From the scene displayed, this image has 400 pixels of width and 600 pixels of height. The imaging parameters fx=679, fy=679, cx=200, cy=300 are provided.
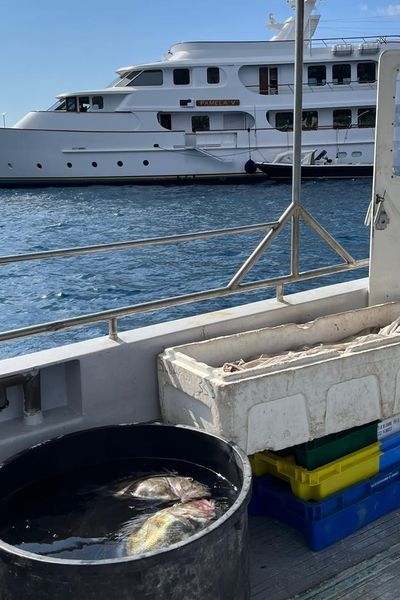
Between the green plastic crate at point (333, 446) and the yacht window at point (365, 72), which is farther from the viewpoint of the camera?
the yacht window at point (365, 72)

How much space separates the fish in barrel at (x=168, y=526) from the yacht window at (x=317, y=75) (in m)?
35.3

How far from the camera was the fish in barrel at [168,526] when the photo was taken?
7.38ft

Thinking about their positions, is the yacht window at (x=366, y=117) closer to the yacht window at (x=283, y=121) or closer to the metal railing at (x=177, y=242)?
the yacht window at (x=283, y=121)

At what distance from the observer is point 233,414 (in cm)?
269

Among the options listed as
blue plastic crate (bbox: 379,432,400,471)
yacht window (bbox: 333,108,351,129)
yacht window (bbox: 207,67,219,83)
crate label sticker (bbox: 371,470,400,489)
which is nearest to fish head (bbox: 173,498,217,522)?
crate label sticker (bbox: 371,470,400,489)

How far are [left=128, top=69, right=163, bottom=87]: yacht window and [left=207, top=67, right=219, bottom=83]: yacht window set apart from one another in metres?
2.46

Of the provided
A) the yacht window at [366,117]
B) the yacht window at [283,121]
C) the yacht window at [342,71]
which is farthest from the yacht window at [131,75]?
the yacht window at [366,117]

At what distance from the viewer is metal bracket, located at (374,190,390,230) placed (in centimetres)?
386

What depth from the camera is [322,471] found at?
9.74ft

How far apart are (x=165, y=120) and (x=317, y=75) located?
8.26 metres

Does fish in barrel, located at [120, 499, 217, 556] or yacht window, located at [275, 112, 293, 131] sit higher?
fish in barrel, located at [120, 499, 217, 556]

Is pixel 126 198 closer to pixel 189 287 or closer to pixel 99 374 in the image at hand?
pixel 189 287

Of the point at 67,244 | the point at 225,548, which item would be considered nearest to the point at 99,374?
the point at 225,548

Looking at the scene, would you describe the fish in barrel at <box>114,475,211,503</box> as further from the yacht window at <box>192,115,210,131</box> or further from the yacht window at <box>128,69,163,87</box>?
the yacht window at <box>128,69,163,87</box>
